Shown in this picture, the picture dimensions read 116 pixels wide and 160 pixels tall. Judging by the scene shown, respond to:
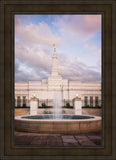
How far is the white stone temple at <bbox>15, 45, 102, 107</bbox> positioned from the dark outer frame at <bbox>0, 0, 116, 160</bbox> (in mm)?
35688

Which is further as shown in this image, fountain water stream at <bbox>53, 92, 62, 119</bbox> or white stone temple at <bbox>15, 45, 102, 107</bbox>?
white stone temple at <bbox>15, 45, 102, 107</bbox>

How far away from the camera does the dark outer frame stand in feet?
15.4

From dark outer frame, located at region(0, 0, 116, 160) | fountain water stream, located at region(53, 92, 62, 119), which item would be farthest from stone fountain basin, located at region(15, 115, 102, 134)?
fountain water stream, located at region(53, 92, 62, 119)

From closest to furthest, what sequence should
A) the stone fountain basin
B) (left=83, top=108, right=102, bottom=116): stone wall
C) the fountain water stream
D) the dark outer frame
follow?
the dark outer frame → the stone fountain basin → the fountain water stream → (left=83, top=108, right=102, bottom=116): stone wall

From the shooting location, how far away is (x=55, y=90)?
41062 millimetres

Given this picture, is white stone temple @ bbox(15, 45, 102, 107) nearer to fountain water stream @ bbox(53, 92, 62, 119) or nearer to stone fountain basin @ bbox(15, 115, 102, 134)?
fountain water stream @ bbox(53, 92, 62, 119)
